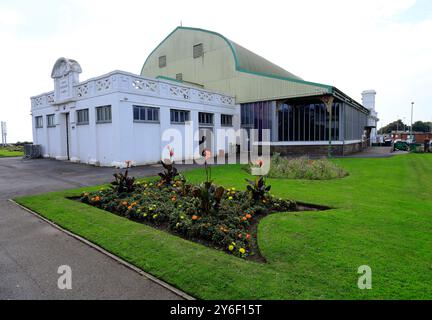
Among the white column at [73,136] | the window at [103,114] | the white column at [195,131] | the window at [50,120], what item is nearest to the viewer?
the window at [103,114]

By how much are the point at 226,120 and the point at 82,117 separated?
12.3 m

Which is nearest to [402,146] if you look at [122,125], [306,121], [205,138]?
[306,121]

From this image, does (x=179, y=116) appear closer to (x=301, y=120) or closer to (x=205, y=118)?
(x=205, y=118)

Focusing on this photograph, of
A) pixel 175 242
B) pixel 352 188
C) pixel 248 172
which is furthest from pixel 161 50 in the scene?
pixel 175 242

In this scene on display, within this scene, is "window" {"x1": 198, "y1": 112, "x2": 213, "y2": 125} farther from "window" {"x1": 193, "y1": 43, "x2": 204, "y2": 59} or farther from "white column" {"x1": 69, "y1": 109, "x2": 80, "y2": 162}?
"white column" {"x1": 69, "y1": 109, "x2": 80, "y2": 162}

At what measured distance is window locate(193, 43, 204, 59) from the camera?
2772 centimetres

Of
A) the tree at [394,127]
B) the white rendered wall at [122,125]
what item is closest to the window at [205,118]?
the white rendered wall at [122,125]

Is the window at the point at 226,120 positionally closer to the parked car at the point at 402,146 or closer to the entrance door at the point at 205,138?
the entrance door at the point at 205,138

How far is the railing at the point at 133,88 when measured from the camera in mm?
15398

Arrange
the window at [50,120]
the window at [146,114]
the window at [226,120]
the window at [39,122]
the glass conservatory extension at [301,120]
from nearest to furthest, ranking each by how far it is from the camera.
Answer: the window at [146,114], the window at [50,120], the glass conservatory extension at [301,120], the window at [39,122], the window at [226,120]

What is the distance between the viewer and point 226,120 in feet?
82.6

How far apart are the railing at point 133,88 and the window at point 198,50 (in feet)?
24.4

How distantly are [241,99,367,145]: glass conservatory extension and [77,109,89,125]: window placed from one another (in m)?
14.0
